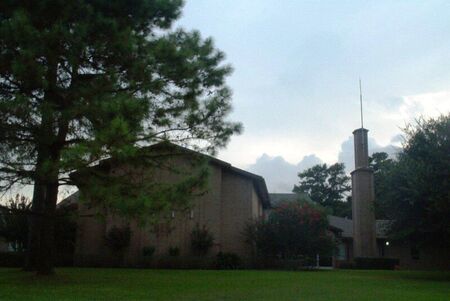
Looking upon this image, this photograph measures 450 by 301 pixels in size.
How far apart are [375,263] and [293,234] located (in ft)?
32.8

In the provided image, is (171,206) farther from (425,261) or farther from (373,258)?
A: (425,261)

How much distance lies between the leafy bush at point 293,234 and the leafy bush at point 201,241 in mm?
2496

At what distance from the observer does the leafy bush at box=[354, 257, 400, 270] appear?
37750 millimetres

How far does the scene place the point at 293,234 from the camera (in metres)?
31.1

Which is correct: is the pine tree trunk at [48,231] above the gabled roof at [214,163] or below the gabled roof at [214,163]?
below

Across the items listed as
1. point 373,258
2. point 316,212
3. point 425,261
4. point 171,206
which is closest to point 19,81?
point 171,206

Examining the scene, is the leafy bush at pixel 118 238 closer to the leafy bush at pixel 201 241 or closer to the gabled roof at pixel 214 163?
the gabled roof at pixel 214 163

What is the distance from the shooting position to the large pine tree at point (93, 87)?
47.6 ft

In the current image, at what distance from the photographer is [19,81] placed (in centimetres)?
1568

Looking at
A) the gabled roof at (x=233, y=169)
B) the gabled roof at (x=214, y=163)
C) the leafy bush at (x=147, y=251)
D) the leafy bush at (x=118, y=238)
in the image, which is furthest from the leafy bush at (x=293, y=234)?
the leafy bush at (x=118, y=238)

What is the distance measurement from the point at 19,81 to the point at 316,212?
66.0 feet

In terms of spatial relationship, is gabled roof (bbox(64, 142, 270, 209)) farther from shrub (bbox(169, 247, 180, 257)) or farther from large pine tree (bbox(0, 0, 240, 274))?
shrub (bbox(169, 247, 180, 257))

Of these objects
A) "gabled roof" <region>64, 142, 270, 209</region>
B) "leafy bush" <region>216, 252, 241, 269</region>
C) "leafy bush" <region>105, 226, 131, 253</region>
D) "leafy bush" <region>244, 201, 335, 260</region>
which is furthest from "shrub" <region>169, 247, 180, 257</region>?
"gabled roof" <region>64, 142, 270, 209</region>

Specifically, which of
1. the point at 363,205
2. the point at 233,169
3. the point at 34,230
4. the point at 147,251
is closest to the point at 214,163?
the point at 233,169
